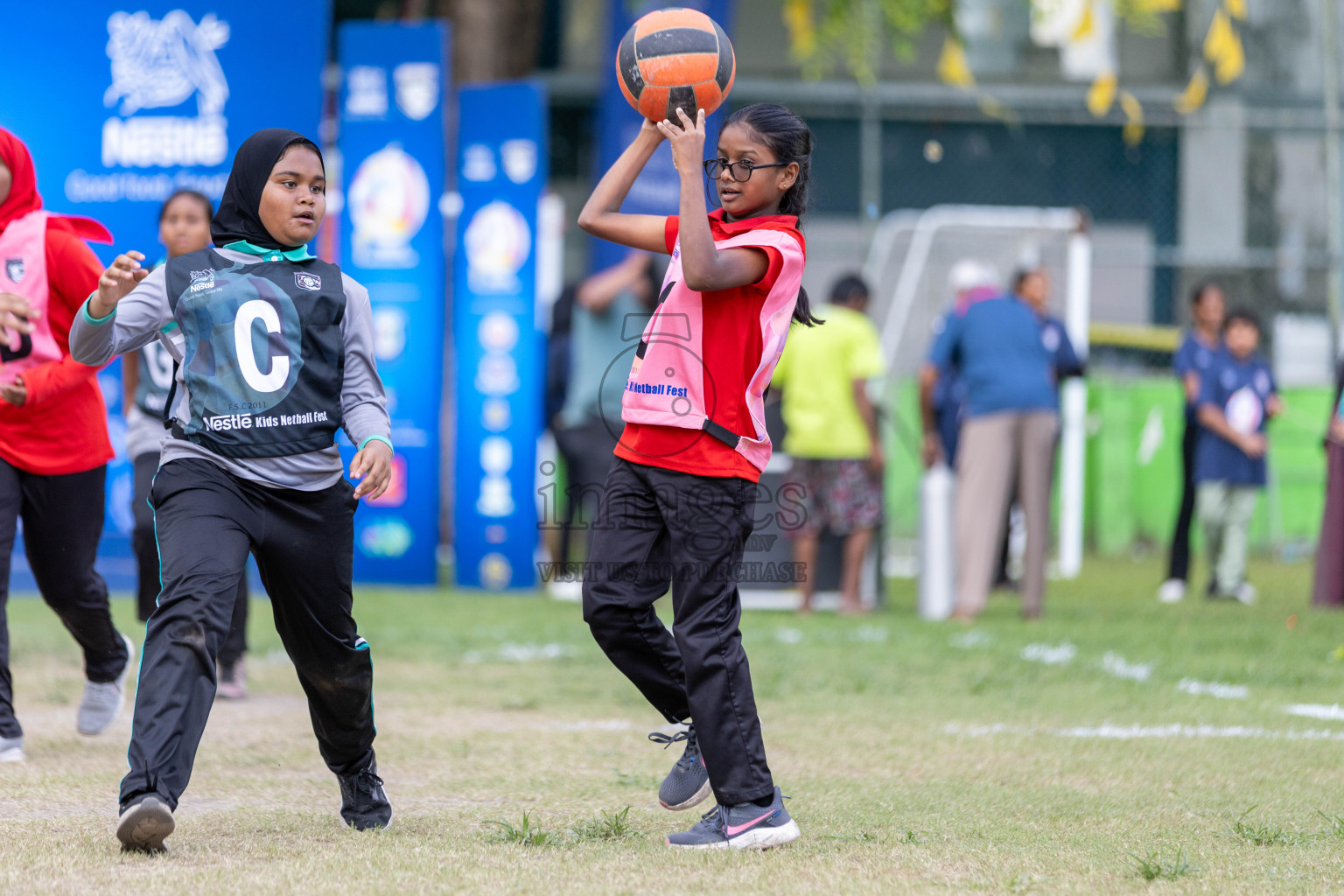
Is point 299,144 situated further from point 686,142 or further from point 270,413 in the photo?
point 686,142

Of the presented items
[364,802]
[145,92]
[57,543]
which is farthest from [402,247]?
[364,802]

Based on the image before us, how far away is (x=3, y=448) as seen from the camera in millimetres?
5008

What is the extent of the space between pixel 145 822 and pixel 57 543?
76.6 inches

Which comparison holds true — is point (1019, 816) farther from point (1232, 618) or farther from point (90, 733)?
point (1232, 618)

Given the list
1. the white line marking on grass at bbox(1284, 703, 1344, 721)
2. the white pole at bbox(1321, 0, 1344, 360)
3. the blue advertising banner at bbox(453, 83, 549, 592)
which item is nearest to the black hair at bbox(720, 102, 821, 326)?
the white line marking on grass at bbox(1284, 703, 1344, 721)

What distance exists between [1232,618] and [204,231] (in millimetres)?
6730

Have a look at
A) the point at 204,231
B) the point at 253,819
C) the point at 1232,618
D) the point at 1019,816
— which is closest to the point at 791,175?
the point at 1019,816

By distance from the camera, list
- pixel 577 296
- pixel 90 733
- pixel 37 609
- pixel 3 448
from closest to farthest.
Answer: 1. pixel 3 448
2. pixel 90 733
3. pixel 37 609
4. pixel 577 296

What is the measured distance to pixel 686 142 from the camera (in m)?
3.85

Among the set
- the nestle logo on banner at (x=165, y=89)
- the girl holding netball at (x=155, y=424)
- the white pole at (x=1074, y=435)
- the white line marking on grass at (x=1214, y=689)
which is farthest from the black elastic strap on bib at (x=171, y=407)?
the white pole at (x=1074, y=435)

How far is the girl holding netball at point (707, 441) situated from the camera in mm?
3875

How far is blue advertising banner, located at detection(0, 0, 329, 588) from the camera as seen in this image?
10562 millimetres

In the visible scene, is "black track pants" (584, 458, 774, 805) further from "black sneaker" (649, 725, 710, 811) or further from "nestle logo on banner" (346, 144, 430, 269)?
"nestle logo on banner" (346, 144, 430, 269)

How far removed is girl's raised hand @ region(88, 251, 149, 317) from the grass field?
4.20 ft
